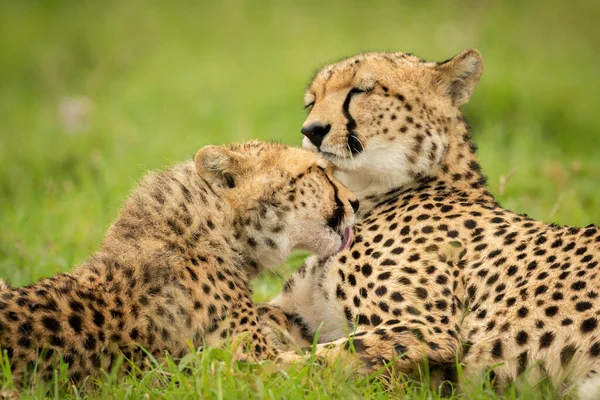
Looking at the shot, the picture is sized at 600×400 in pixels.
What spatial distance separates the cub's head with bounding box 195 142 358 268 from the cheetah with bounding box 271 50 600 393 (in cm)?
16

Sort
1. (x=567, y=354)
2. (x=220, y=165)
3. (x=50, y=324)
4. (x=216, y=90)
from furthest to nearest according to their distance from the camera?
(x=216, y=90), (x=220, y=165), (x=567, y=354), (x=50, y=324)

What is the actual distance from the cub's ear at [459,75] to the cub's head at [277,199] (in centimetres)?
84

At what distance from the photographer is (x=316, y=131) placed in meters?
4.03

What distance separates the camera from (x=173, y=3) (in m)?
14.7

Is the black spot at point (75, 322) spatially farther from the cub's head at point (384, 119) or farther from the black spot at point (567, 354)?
the black spot at point (567, 354)

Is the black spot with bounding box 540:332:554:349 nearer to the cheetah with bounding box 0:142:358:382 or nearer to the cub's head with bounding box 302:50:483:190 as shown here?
the cheetah with bounding box 0:142:358:382

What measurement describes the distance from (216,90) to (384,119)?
6.09 metres

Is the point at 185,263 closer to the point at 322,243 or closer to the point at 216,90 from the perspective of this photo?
the point at 322,243

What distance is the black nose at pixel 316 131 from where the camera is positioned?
4021 mm

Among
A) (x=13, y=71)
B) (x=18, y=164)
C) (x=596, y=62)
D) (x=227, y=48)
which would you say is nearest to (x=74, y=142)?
(x=18, y=164)

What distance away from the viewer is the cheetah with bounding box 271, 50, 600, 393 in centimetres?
326

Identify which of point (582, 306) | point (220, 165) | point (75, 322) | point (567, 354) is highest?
point (220, 165)

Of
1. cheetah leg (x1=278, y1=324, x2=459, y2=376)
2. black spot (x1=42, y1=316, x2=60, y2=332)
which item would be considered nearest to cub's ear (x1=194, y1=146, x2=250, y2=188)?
cheetah leg (x1=278, y1=324, x2=459, y2=376)

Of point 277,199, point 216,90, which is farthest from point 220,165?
point 216,90
